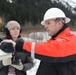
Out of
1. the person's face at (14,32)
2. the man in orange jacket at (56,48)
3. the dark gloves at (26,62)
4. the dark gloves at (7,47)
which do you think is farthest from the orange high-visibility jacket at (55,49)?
the person's face at (14,32)

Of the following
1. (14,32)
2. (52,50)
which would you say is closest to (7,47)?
(52,50)

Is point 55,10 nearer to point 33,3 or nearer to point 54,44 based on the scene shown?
point 54,44

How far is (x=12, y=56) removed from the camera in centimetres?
249

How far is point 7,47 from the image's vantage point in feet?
7.34

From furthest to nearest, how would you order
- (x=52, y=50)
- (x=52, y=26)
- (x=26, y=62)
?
(x=26, y=62) → (x=52, y=26) → (x=52, y=50)

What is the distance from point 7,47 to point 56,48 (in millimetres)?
396

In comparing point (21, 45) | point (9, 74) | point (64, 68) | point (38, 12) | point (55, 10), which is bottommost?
point (38, 12)

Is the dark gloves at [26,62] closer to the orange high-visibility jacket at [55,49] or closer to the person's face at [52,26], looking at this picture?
the person's face at [52,26]

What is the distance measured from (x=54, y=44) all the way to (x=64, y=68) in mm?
342

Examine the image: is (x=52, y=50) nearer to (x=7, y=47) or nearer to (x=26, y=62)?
(x=7, y=47)

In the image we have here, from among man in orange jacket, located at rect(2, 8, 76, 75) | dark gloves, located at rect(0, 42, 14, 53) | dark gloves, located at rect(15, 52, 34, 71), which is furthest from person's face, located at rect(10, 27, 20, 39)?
dark gloves, located at rect(0, 42, 14, 53)

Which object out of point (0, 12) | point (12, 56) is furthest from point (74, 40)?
point (0, 12)

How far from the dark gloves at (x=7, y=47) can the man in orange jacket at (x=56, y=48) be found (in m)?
0.03

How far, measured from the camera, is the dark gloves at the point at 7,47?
2.21 metres
